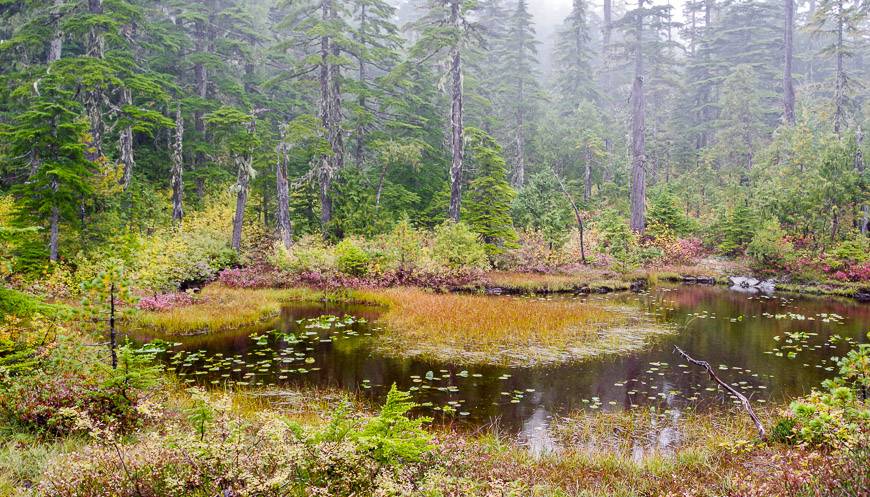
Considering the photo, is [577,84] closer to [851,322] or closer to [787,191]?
[787,191]

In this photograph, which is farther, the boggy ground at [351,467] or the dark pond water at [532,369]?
the dark pond water at [532,369]

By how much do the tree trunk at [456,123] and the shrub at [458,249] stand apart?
3.08 metres

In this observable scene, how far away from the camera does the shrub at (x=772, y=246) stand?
78.5 ft

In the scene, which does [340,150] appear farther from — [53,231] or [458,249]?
[53,231]

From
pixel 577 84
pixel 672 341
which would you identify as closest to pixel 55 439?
pixel 672 341

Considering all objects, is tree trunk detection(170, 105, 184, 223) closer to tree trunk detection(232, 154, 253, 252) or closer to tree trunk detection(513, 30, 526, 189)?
tree trunk detection(232, 154, 253, 252)

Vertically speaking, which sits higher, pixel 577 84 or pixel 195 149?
pixel 577 84

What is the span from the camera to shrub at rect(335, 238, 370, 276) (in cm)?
2109

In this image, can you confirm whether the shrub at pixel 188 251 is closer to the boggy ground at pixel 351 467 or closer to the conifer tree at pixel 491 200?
the boggy ground at pixel 351 467

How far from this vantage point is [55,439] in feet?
17.0

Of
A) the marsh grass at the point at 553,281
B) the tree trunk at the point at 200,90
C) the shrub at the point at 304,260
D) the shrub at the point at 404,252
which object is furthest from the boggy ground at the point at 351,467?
the tree trunk at the point at 200,90

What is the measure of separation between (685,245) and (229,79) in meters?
29.7

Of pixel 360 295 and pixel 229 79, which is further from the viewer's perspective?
pixel 229 79

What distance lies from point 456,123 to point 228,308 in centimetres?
1599
